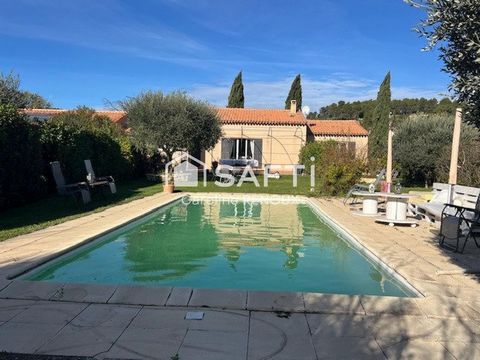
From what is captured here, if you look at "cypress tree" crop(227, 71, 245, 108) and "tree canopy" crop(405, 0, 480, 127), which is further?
"cypress tree" crop(227, 71, 245, 108)

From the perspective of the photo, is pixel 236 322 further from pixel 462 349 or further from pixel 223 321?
pixel 462 349

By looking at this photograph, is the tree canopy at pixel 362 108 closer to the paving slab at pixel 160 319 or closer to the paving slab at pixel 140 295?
the paving slab at pixel 140 295

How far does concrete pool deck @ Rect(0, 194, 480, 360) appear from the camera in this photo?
3.55m

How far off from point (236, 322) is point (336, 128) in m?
33.7

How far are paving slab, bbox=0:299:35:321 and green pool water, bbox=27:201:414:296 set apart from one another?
125 centimetres

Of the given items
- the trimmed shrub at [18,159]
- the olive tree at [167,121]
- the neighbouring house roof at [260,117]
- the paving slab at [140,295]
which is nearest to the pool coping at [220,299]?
the paving slab at [140,295]

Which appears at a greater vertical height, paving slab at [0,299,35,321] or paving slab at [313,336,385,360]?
paving slab at [0,299,35,321]

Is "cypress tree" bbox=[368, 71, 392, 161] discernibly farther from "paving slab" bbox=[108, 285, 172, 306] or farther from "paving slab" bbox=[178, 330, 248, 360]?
"paving slab" bbox=[178, 330, 248, 360]

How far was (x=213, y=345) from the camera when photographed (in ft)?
11.8

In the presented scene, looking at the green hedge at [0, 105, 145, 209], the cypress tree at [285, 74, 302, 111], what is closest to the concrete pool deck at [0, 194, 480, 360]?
the green hedge at [0, 105, 145, 209]

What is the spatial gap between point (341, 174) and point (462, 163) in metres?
4.17

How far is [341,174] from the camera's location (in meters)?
16.8

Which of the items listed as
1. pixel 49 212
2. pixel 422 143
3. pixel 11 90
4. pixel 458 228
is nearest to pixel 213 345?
pixel 458 228

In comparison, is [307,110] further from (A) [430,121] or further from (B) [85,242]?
(B) [85,242]
